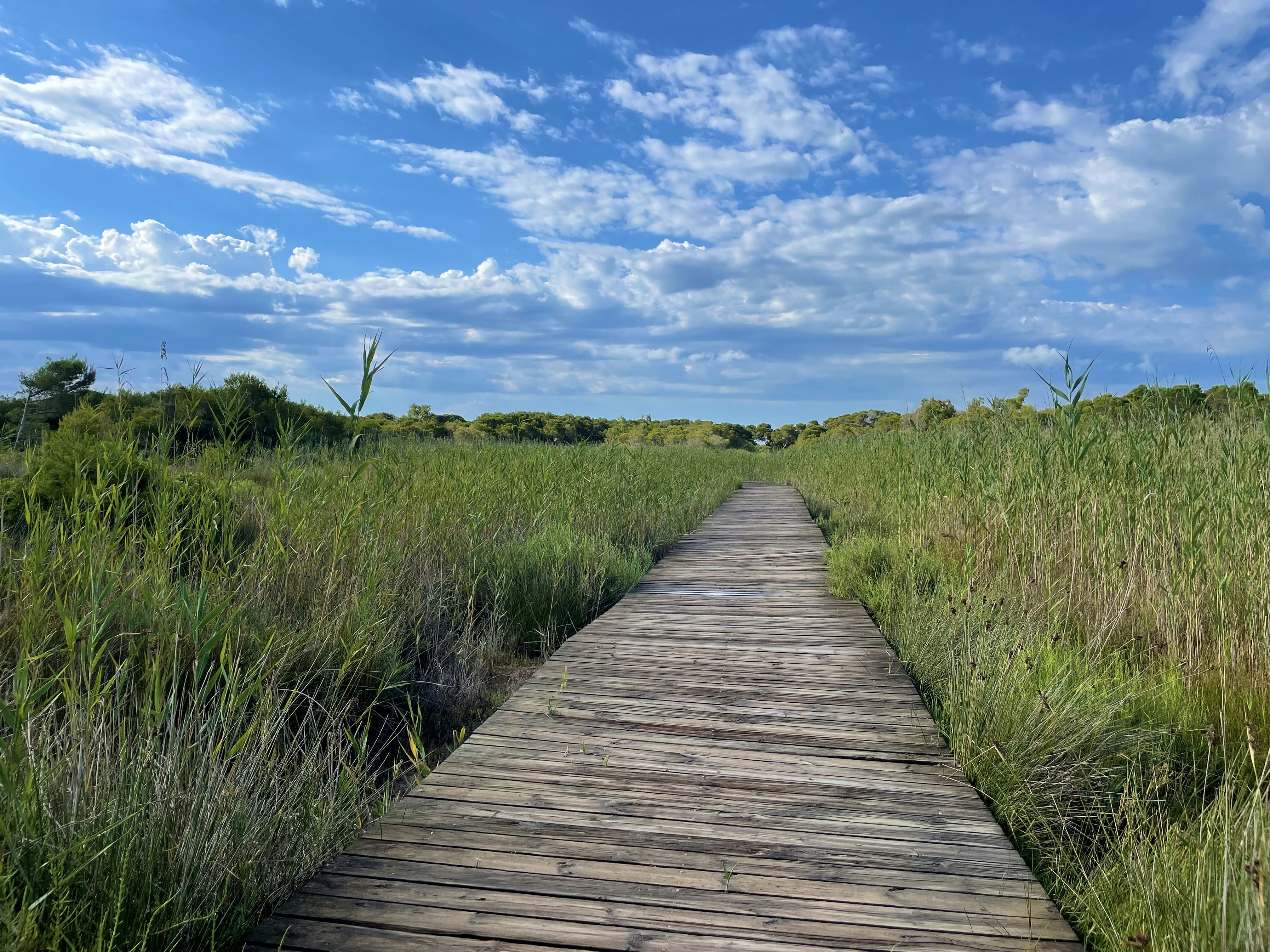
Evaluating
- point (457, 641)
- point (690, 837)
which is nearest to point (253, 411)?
point (457, 641)

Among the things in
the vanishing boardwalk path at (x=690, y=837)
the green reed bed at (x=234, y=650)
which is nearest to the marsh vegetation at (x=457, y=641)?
the green reed bed at (x=234, y=650)

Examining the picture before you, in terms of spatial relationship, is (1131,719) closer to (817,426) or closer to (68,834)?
(68,834)

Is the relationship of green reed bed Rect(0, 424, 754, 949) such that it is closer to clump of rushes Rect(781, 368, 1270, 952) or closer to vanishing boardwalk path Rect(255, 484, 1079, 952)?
vanishing boardwalk path Rect(255, 484, 1079, 952)

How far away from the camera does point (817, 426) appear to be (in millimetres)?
57000

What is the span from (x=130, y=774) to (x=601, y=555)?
428 centimetres

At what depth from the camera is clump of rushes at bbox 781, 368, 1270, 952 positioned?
1900 millimetres

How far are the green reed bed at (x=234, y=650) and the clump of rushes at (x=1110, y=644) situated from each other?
221cm

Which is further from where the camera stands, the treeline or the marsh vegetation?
the treeline

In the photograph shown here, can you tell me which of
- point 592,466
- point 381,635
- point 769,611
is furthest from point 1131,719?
point 592,466

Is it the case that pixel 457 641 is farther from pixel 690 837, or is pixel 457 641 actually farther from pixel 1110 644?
pixel 1110 644

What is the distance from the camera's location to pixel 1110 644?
4.12 meters

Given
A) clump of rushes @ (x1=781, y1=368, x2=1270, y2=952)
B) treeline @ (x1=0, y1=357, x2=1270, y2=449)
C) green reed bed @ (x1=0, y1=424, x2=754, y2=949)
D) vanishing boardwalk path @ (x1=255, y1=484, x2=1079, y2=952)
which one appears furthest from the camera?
treeline @ (x1=0, y1=357, x2=1270, y2=449)

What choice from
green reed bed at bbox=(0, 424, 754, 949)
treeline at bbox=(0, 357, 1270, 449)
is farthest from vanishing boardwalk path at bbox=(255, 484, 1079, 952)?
treeline at bbox=(0, 357, 1270, 449)

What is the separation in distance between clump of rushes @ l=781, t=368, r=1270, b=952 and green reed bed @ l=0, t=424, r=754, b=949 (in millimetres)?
2211
